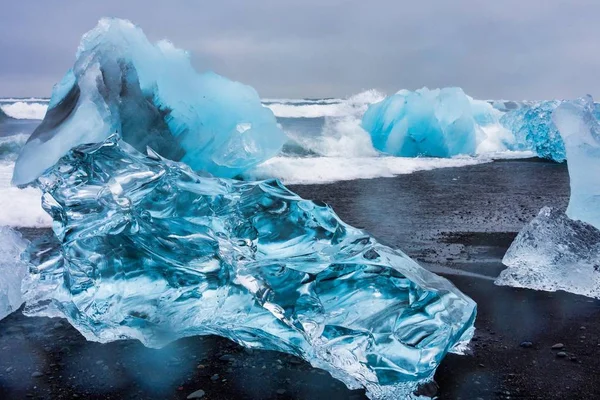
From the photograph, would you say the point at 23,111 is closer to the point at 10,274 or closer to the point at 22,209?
the point at 22,209

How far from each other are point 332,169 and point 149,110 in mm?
4123

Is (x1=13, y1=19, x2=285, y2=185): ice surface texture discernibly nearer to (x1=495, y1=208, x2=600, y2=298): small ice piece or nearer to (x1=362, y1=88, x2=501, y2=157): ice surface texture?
(x1=495, y1=208, x2=600, y2=298): small ice piece

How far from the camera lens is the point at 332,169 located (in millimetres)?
10633

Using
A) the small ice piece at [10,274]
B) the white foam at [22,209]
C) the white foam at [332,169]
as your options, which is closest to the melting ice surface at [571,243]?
the small ice piece at [10,274]

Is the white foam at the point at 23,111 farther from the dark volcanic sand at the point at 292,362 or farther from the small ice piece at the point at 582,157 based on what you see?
the dark volcanic sand at the point at 292,362

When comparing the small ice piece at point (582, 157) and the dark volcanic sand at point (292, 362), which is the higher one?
the small ice piece at point (582, 157)

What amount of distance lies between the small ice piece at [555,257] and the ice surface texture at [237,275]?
1.38 metres

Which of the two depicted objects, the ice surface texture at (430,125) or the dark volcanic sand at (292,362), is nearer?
the dark volcanic sand at (292,362)

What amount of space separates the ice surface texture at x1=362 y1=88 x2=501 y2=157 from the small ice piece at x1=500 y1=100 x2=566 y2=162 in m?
1.40

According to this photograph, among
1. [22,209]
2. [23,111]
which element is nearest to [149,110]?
[22,209]

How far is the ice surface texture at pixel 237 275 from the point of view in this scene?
2395 millimetres

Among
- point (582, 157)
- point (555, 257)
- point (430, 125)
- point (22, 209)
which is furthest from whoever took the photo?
point (430, 125)

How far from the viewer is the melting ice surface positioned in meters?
3.69

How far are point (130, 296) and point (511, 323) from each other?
82.4 inches
